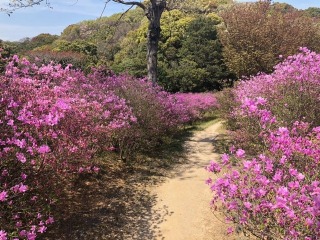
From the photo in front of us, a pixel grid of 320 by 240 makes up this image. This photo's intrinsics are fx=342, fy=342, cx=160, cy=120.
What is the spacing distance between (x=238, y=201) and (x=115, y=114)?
5.24 metres

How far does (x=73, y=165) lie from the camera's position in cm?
598

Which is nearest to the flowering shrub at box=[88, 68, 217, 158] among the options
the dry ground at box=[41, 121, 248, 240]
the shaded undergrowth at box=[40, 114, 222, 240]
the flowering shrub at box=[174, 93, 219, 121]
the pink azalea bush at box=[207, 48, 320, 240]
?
the shaded undergrowth at box=[40, 114, 222, 240]

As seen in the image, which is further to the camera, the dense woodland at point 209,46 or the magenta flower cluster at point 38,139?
the dense woodland at point 209,46

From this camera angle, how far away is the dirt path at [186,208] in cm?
611

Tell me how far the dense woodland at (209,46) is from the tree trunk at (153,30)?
135cm

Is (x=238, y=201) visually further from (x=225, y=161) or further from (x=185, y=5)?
(x=185, y=5)

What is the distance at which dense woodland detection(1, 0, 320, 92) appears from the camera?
20500 mm

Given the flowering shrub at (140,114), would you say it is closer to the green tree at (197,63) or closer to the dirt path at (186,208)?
the dirt path at (186,208)

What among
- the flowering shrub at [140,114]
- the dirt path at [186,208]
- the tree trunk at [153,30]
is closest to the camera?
the dirt path at [186,208]

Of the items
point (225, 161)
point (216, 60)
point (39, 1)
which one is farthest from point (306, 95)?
point (216, 60)

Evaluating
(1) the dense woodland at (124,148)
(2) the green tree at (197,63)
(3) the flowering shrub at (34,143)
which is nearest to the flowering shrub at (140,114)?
(1) the dense woodland at (124,148)

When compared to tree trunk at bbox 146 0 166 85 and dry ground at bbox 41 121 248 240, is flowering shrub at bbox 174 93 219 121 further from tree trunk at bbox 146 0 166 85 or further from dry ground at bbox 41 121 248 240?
dry ground at bbox 41 121 248 240

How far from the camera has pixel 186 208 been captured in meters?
7.16

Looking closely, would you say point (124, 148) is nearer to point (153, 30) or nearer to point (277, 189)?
point (153, 30)
